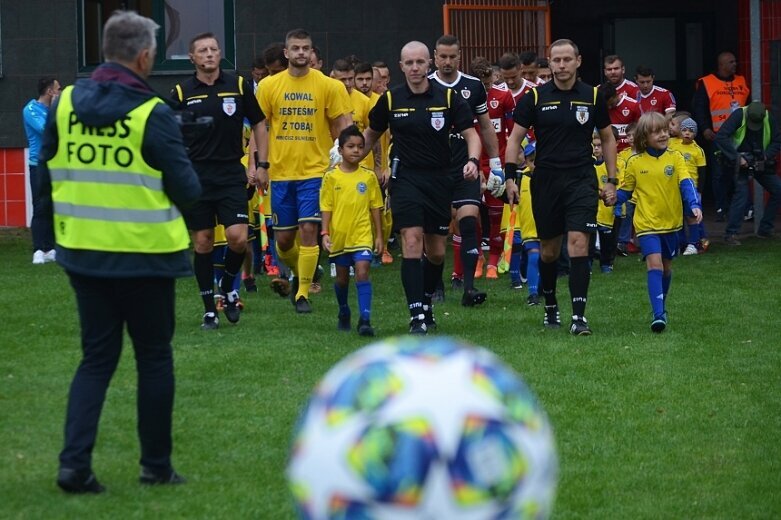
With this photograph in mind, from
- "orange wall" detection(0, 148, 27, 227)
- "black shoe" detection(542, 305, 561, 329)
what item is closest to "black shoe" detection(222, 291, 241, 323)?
"black shoe" detection(542, 305, 561, 329)

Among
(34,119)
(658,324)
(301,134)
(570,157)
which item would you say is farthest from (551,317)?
(34,119)

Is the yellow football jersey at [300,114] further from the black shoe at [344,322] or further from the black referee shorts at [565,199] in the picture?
the black referee shorts at [565,199]

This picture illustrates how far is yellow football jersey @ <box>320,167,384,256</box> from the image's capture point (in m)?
11.2

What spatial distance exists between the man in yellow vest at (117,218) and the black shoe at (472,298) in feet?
21.5

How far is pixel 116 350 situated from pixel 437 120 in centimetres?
502

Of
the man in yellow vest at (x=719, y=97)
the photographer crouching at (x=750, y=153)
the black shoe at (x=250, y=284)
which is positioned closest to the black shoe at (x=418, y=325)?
the black shoe at (x=250, y=284)

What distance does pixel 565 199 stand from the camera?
35.6 feet

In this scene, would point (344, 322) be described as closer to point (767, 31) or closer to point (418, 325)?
point (418, 325)

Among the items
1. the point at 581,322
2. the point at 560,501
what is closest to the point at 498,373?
the point at 560,501

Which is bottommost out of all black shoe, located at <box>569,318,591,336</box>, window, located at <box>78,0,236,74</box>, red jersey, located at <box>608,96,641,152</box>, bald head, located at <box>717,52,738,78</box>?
black shoe, located at <box>569,318,591,336</box>

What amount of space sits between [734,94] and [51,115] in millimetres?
14189

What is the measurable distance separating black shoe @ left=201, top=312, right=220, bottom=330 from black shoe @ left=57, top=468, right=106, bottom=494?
4.94 meters

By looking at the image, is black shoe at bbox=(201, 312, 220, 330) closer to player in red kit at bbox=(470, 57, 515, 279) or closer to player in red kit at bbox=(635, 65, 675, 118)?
player in red kit at bbox=(470, 57, 515, 279)

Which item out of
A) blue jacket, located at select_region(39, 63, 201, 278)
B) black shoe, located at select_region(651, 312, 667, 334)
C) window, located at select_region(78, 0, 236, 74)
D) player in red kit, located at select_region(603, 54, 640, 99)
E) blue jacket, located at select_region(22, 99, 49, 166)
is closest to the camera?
blue jacket, located at select_region(39, 63, 201, 278)
